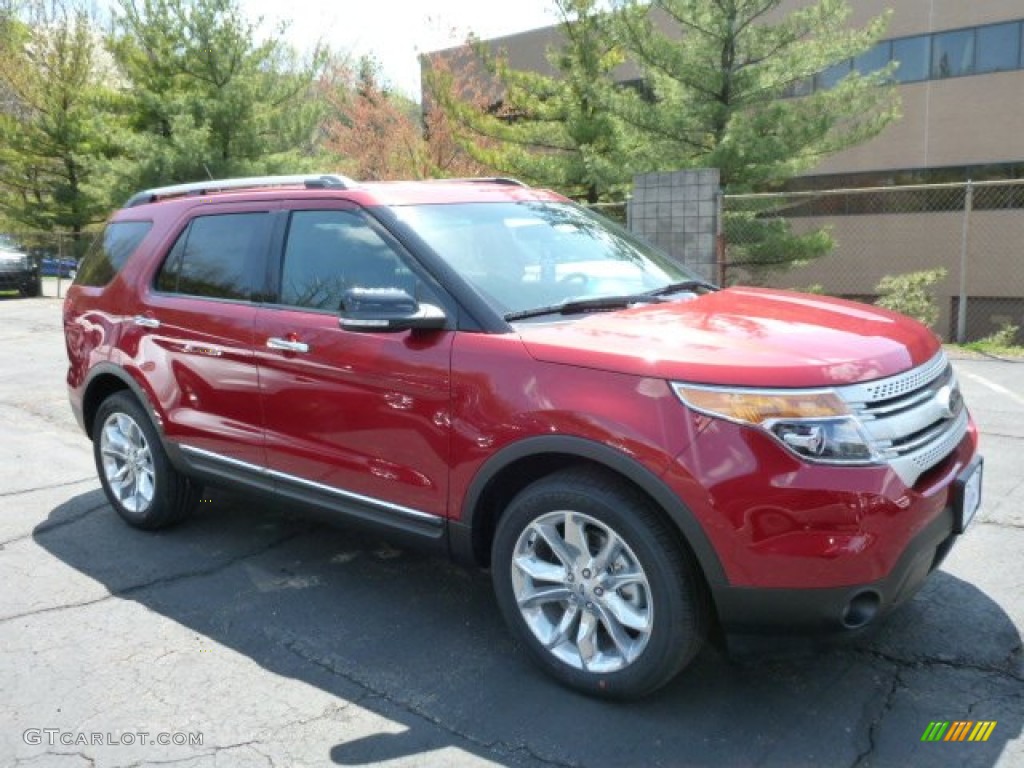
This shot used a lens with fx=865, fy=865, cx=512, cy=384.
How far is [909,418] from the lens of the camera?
277cm

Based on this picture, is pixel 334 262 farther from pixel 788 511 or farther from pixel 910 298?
pixel 910 298

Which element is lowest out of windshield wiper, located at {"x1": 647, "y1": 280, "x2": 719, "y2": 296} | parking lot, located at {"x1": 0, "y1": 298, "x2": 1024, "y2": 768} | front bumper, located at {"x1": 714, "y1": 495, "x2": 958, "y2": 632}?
parking lot, located at {"x1": 0, "y1": 298, "x2": 1024, "y2": 768}

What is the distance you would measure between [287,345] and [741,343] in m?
Answer: 1.95

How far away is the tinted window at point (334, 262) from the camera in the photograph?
11.7ft

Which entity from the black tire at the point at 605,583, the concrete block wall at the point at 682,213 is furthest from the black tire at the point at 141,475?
the concrete block wall at the point at 682,213

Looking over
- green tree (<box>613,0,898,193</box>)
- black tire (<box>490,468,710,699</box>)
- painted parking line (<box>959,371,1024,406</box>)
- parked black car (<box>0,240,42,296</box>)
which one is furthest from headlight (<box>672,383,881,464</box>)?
parked black car (<box>0,240,42,296</box>)

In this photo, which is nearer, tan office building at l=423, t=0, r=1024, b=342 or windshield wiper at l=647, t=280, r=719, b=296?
windshield wiper at l=647, t=280, r=719, b=296

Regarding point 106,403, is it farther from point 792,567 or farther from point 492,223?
point 792,567

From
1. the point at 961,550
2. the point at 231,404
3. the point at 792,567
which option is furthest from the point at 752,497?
the point at 231,404

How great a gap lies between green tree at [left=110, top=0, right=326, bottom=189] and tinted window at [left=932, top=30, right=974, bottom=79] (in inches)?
606

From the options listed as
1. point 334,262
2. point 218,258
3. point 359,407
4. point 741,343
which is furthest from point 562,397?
point 218,258

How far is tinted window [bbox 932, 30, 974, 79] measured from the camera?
21.2m

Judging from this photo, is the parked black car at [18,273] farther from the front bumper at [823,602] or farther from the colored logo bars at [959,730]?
the colored logo bars at [959,730]

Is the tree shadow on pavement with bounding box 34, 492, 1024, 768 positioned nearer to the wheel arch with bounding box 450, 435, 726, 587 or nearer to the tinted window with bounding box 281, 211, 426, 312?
the wheel arch with bounding box 450, 435, 726, 587
